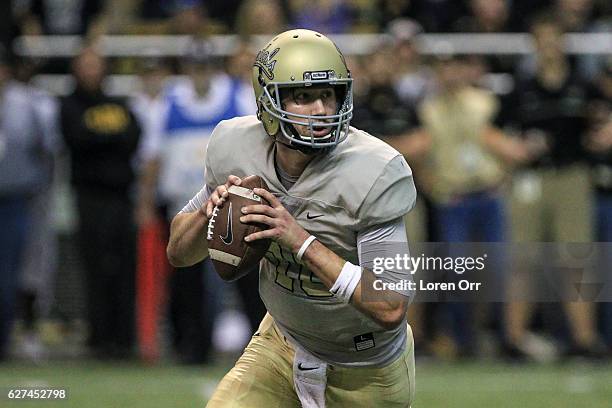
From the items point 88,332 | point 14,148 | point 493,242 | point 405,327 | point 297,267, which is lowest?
point 88,332

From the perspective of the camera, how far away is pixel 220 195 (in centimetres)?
385

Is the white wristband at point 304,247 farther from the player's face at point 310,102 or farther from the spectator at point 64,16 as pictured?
the spectator at point 64,16

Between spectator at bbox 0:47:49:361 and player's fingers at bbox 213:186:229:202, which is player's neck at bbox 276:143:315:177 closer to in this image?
player's fingers at bbox 213:186:229:202

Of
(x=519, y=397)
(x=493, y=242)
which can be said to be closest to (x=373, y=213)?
(x=519, y=397)

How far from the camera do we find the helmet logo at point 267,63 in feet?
13.0

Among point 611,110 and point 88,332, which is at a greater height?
point 611,110

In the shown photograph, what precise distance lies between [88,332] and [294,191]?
4755 millimetres

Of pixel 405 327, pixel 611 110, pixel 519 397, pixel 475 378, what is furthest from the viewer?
pixel 611 110

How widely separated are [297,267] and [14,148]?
480 centimetres

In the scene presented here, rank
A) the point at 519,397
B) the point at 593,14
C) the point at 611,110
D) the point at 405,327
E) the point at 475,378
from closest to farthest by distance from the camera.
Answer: the point at 405,327 < the point at 519,397 < the point at 475,378 < the point at 611,110 < the point at 593,14

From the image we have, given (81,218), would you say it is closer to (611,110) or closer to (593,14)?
(611,110)

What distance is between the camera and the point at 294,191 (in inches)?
155

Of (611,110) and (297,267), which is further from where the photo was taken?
(611,110)

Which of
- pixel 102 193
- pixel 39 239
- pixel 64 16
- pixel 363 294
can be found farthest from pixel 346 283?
pixel 64 16
